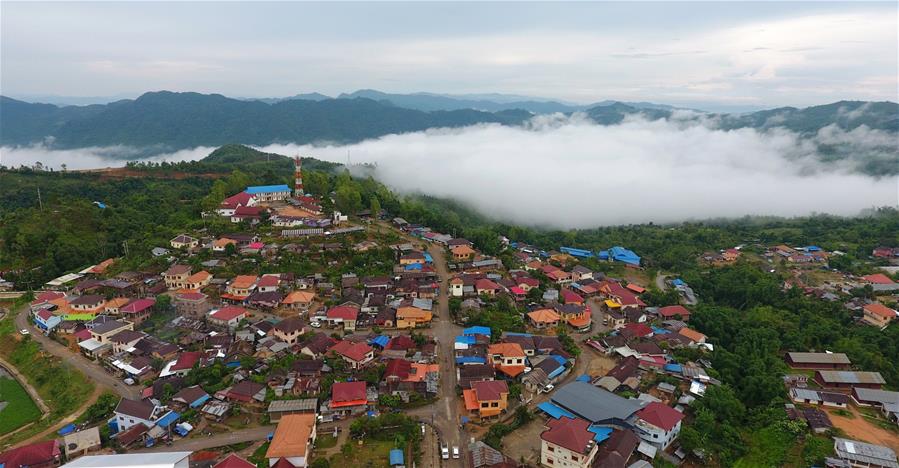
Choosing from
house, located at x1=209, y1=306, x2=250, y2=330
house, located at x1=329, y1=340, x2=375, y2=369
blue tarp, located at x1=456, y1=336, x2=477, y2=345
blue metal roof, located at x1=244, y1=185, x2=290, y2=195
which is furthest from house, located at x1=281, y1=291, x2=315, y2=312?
blue metal roof, located at x1=244, y1=185, x2=290, y2=195

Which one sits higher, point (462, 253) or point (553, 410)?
point (462, 253)

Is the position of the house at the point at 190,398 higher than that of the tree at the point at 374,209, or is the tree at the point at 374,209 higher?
the tree at the point at 374,209

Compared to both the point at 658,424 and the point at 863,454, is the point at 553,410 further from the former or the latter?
the point at 863,454

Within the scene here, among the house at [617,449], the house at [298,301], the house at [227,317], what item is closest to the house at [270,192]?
the house at [298,301]

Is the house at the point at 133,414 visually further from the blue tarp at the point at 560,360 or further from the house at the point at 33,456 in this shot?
the blue tarp at the point at 560,360

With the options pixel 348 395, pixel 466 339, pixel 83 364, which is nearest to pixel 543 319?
pixel 466 339

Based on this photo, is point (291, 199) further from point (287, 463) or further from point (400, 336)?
point (287, 463)
